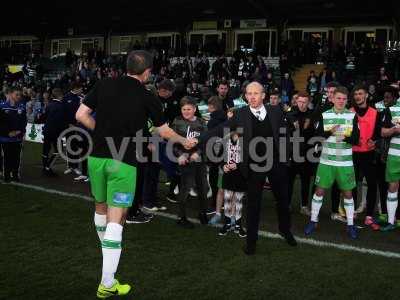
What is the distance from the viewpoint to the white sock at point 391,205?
6574mm

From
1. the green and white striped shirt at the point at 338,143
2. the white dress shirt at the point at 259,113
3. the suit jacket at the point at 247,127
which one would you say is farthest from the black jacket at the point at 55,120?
the green and white striped shirt at the point at 338,143

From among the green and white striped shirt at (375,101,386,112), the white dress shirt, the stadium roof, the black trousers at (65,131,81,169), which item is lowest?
the black trousers at (65,131,81,169)

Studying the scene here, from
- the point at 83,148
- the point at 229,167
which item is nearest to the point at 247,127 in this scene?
the point at 229,167

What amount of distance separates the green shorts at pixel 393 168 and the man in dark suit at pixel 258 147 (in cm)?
171

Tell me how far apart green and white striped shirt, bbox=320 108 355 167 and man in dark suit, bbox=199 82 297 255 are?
79 cm

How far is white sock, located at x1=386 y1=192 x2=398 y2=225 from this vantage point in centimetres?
657

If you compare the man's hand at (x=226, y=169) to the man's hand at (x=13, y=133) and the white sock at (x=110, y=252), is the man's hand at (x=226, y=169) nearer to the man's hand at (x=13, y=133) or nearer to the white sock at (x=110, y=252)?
the white sock at (x=110, y=252)

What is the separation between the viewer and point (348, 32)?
30062 millimetres

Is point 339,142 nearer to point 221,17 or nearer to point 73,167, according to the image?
point 73,167

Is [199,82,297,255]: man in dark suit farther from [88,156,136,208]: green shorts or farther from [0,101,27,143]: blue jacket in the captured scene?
[0,101,27,143]: blue jacket

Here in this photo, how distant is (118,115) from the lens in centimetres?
414

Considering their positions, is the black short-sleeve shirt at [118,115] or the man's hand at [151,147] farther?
the man's hand at [151,147]

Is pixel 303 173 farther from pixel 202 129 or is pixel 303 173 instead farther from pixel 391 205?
pixel 202 129

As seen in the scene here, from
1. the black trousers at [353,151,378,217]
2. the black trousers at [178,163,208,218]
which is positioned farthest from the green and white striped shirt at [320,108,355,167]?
the black trousers at [178,163,208,218]
